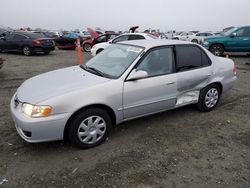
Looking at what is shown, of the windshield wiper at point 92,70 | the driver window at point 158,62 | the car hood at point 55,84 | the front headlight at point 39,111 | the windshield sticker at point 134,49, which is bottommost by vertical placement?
the front headlight at point 39,111

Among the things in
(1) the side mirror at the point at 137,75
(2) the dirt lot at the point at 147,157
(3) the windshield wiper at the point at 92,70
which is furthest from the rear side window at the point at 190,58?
(3) the windshield wiper at the point at 92,70

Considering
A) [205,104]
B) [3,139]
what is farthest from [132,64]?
[3,139]

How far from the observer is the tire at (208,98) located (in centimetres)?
460

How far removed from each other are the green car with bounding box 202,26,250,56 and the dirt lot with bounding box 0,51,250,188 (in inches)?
361

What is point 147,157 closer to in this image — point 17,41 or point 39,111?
point 39,111

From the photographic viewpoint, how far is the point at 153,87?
376 centimetres

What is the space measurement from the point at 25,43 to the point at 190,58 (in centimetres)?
1179

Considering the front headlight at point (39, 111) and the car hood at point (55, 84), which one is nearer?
the front headlight at point (39, 111)

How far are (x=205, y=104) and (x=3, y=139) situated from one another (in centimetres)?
368

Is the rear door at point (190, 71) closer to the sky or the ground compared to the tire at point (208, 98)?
closer to the sky

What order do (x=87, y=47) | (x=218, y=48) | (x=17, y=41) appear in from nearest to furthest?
(x=218, y=48) → (x=17, y=41) → (x=87, y=47)

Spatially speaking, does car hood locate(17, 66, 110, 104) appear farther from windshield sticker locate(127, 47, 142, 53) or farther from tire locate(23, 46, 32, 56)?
tire locate(23, 46, 32, 56)

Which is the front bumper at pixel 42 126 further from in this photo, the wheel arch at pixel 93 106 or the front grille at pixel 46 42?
the front grille at pixel 46 42

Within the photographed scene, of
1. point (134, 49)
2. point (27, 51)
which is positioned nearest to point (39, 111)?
point (134, 49)
